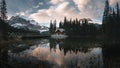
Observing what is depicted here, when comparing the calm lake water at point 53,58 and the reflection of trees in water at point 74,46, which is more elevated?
the calm lake water at point 53,58

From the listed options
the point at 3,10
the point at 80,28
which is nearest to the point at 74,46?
the point at 3,10

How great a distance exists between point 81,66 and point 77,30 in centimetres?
15275

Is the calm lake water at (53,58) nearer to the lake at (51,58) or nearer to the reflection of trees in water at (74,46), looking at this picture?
the lake at (51,58)

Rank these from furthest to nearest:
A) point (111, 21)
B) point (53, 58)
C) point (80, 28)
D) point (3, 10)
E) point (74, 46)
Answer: point (80, 28), point (111, 21), point (3, 10), point (74, 46), point (53, 58)

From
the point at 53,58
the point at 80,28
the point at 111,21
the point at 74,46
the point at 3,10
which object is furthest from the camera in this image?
the point at 80,28

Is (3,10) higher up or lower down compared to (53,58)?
higher up

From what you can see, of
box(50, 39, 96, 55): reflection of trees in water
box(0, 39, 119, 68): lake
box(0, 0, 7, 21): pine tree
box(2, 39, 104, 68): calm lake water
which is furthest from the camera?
box(0, 0, 7, 21): pine tree

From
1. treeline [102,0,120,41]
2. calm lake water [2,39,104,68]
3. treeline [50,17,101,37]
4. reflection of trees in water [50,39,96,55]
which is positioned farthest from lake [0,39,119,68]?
treeline [50,17,101,37]

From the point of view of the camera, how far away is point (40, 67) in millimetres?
21391

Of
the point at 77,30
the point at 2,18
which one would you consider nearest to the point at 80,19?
the point at 77,30

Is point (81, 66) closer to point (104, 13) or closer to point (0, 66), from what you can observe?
point (0, 66)

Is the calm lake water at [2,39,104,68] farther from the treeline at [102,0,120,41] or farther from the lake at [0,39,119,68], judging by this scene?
the treeline at [102,0,120,41]

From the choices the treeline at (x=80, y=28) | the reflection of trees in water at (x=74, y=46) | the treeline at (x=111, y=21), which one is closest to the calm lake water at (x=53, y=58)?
the reflection of trees in water at (x=74, y=46)

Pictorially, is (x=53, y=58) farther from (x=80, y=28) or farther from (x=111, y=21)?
(x=80, y=28)
